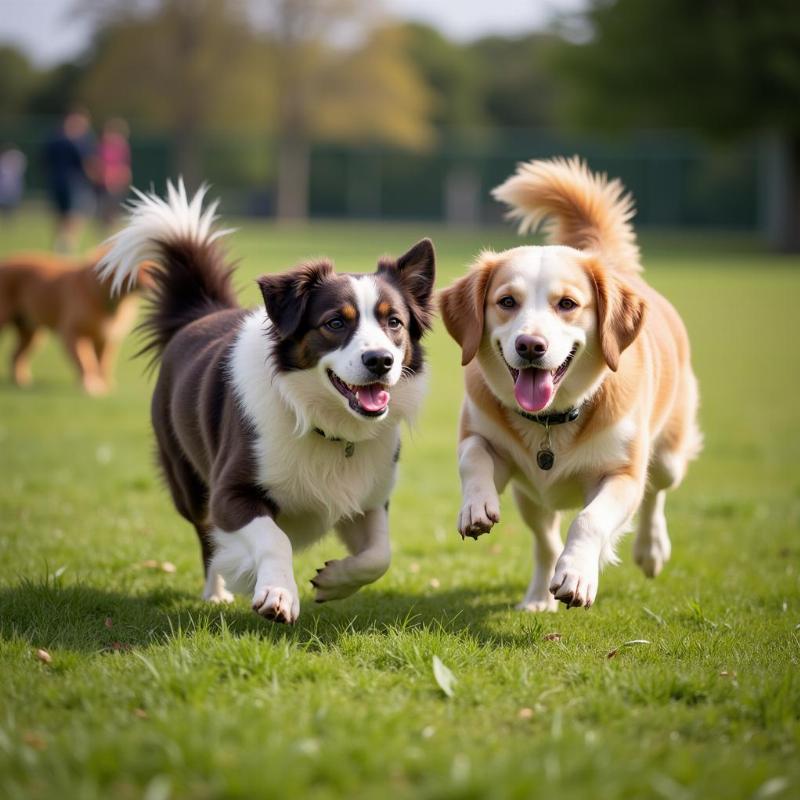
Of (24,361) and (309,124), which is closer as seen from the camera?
(24,361)

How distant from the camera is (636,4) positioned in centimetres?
4028

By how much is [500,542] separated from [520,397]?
8.69 ft

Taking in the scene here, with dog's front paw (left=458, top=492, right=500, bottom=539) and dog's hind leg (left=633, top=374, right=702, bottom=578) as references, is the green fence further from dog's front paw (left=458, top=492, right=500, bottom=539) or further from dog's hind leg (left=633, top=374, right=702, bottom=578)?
dog's front paw (left=458, top=492, right=500, bottom=539)

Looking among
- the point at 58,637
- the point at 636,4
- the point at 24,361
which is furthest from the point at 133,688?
the point at 636,4

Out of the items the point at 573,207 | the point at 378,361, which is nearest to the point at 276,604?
the point at 378,361

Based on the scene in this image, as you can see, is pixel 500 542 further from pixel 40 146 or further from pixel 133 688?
pixel 40 146

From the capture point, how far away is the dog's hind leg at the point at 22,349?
13727 millimetres

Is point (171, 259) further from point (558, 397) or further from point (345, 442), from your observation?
point (558, 397)

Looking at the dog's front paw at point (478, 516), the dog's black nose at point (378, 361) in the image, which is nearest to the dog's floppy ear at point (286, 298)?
the dog's black nose at point (378, 361)

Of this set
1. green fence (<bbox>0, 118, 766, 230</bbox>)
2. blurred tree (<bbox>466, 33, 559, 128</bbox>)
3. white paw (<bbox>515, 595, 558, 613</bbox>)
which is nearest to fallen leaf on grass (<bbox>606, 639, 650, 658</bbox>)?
white paw (<bbox>515, 595, 558, 613</bbox>)

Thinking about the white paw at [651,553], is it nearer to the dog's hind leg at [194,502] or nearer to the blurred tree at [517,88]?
the dog's hind leg at [194,502]

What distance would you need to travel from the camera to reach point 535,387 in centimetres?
467

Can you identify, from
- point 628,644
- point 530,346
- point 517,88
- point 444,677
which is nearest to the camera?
point 444,677

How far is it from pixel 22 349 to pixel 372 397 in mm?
10327
